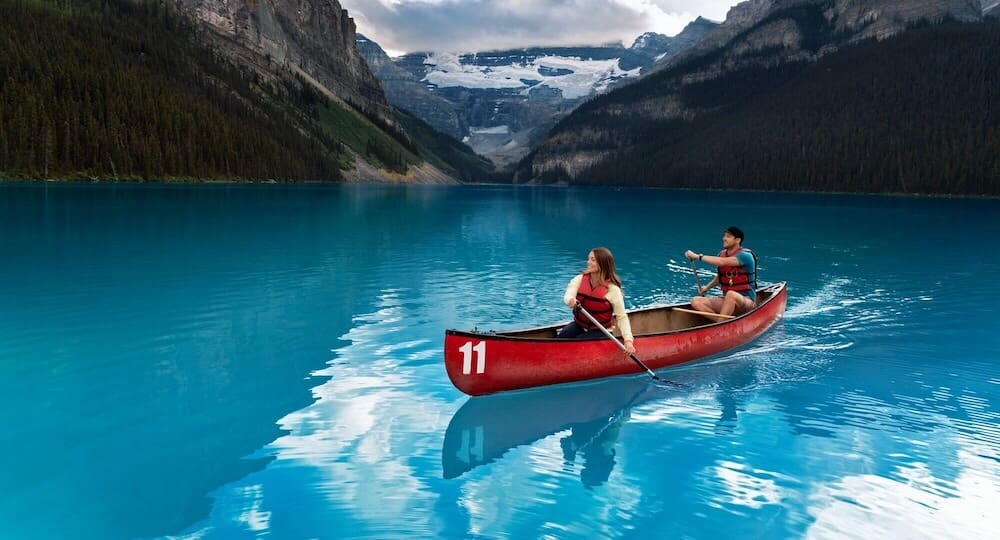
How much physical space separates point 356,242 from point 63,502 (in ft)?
109

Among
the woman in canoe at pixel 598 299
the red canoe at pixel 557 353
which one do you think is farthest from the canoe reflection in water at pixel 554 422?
the woman in canoe at pixel 598 299

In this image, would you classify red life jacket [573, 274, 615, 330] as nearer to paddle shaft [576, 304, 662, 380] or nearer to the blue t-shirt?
paddle shaft [576, 304, 662, 380]

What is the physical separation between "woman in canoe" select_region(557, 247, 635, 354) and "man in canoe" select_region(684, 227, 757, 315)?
491cm

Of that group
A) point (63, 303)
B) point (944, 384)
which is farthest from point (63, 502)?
point (944, 384)

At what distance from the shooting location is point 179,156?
124062mm

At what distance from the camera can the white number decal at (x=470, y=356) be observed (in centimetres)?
1238

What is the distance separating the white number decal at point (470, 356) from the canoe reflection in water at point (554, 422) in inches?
32.7

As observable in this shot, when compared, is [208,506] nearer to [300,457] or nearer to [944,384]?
[300,457]

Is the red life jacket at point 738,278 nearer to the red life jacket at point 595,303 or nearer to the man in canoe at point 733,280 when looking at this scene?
the man in canoe at point 733,280

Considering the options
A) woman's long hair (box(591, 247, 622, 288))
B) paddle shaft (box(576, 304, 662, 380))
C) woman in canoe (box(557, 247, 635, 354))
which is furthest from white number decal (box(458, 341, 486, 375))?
woman's long hair (box(591, 247, 622, 288))

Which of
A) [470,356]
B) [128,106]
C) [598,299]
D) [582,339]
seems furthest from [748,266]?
Result: [128,106]

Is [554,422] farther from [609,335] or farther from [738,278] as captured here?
[738,278]

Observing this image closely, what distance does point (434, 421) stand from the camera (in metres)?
12.0

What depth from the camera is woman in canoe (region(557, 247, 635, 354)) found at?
13297mm
